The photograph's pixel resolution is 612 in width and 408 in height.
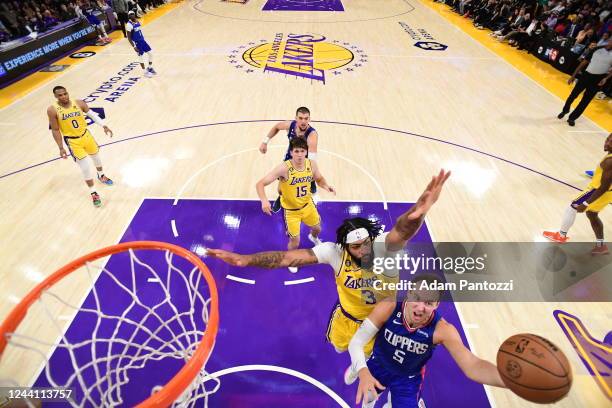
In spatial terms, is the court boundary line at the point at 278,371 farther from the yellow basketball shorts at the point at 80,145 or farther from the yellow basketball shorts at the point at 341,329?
the yellow basketball shorts at the point at 80,145

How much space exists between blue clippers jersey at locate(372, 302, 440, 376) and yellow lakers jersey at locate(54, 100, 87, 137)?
5.24 metres

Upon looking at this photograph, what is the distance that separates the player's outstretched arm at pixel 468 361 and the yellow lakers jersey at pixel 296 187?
2.19 meters

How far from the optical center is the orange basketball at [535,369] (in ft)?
6.91

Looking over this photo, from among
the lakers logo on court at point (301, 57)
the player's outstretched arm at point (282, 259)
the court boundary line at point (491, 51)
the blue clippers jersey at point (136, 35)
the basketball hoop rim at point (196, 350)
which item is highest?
the blue clippers jersey at point (136, 35)

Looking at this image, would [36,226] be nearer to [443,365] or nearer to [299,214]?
[299,214]

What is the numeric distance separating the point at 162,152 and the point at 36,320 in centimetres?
392

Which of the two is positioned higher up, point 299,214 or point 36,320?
point 299,214

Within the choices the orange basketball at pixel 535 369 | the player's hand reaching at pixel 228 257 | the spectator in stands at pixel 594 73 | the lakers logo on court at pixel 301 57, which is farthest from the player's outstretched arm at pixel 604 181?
the lakers logo on court at pixel 301 57

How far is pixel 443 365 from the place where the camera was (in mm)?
3693

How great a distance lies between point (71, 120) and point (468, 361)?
5.89 meters

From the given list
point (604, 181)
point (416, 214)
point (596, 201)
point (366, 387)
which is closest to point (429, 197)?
point (416, 214)

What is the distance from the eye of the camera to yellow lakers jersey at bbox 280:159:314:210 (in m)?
4.17

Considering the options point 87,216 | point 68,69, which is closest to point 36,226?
point 87,216

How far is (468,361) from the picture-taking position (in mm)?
2463
